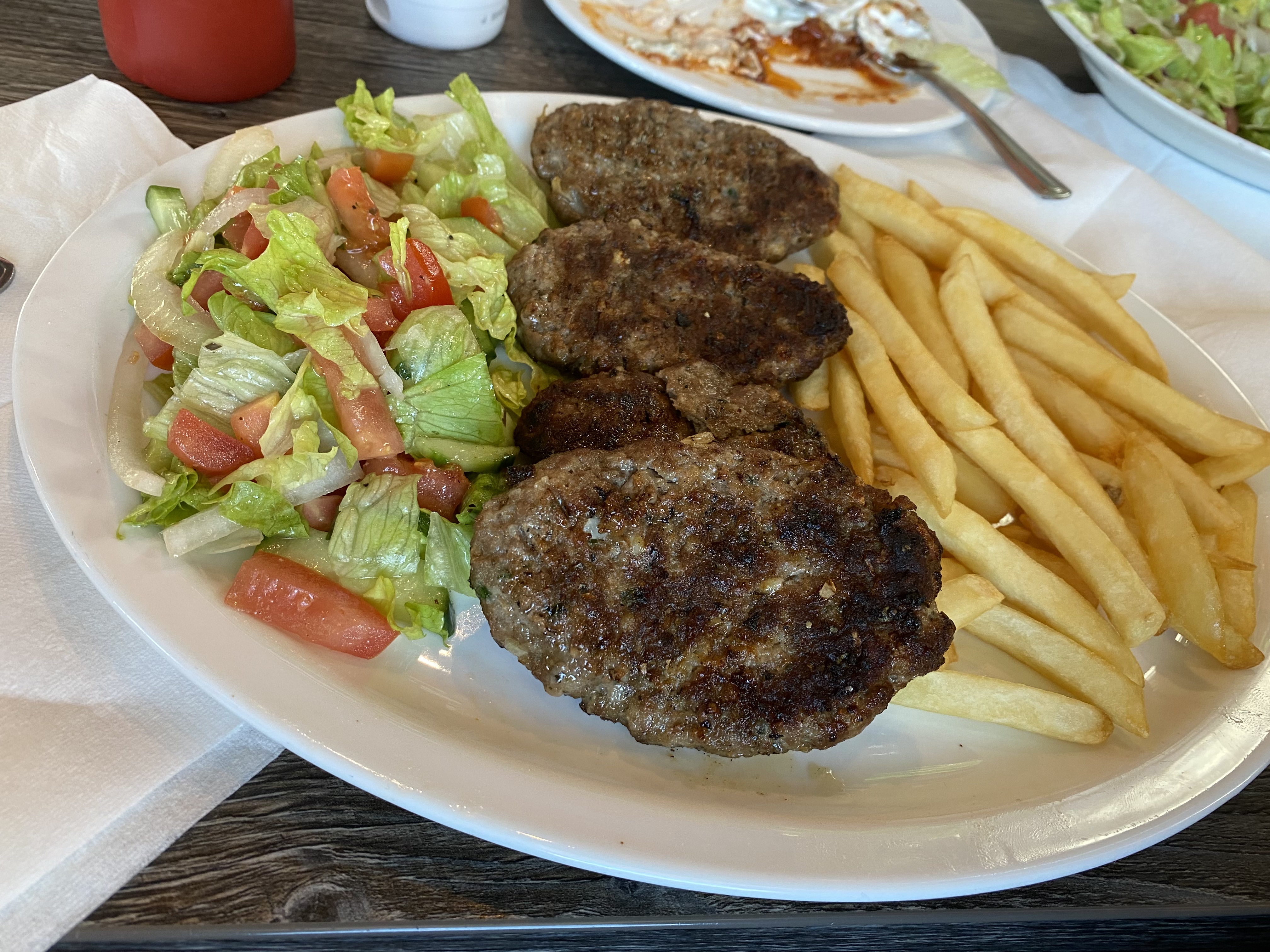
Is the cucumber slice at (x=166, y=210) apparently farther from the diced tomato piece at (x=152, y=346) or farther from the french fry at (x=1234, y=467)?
the french fry at (x=1234, y=467)

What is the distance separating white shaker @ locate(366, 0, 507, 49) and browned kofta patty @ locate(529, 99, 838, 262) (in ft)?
3.81

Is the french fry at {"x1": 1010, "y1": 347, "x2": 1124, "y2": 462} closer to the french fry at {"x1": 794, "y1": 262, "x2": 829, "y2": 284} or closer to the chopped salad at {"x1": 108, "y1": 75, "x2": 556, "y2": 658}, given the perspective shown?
the french fry at {"x1": 794, "y1": 262, "x2": 829, "y2": 284}

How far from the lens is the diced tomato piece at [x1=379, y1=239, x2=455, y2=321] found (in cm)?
230

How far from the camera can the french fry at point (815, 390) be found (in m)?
2.60

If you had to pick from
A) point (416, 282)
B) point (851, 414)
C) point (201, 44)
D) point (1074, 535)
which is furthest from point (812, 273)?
point (201, 44)

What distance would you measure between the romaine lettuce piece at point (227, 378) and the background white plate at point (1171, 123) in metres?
4.27

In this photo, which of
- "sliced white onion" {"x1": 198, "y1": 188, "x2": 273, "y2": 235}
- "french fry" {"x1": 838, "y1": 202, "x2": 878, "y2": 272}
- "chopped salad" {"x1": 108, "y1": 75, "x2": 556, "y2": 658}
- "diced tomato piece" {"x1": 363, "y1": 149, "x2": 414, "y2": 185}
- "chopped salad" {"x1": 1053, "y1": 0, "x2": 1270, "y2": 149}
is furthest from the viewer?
"chopped salad" {"x1": 1053, "y1": 0, "x2": 1270, "y2": 149}

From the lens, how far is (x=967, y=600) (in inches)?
83.1

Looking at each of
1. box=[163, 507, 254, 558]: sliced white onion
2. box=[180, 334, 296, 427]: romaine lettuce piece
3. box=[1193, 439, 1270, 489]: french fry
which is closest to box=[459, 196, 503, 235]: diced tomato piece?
box=[180, 334, 296, 427]: romaine lettuce piece

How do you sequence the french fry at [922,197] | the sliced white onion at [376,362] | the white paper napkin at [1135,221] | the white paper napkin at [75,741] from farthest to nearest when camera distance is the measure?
the white paper napkin at [1135,221], the french fry at [922,197], the sliced white onion at [376,362], the white paper napkin at [75,741]

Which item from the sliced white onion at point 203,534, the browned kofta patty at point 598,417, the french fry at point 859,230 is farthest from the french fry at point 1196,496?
the sliced white onion at point 203,534

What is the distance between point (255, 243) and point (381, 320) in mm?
374

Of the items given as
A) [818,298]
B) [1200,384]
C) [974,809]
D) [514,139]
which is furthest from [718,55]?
[974,809]

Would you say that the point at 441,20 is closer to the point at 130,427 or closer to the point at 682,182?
the point at 682,182
